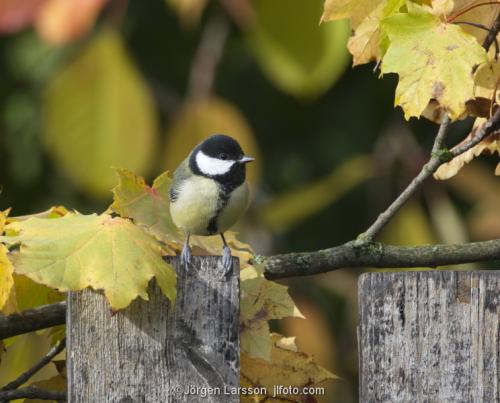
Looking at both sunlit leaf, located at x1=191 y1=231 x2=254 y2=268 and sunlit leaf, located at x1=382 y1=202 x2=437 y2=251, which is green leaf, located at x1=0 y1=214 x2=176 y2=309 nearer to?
sunlit leaf, located at x1=191 y1=231 x2=254 y2=268

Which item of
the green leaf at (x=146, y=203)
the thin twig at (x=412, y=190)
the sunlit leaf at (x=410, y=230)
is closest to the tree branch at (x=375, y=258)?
the thin twig at (x=412, y=190)

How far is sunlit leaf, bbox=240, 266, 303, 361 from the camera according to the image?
1.69 meters

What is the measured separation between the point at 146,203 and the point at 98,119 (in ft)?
5.82

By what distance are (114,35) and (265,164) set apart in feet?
4.06

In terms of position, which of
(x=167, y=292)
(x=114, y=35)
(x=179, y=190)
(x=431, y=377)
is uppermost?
(x=114, y=35)

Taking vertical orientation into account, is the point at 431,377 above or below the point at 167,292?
below

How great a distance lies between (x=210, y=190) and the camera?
2.25 m

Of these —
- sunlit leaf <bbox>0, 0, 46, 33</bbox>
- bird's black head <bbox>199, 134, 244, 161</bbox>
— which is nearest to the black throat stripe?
bird's black head <bbox>199, 134, 244, 161</bbox>

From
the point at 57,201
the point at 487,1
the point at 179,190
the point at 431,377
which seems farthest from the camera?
the point at 57,201

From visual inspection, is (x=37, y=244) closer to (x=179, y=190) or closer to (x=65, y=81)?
(x=179, y=190)

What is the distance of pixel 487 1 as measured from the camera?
1801 millimetres

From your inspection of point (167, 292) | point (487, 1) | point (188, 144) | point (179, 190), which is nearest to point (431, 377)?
point (167, 292)

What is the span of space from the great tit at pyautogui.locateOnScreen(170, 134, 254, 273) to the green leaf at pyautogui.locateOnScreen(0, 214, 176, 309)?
396 millimetres

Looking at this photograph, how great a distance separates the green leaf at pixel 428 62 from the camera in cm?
160
